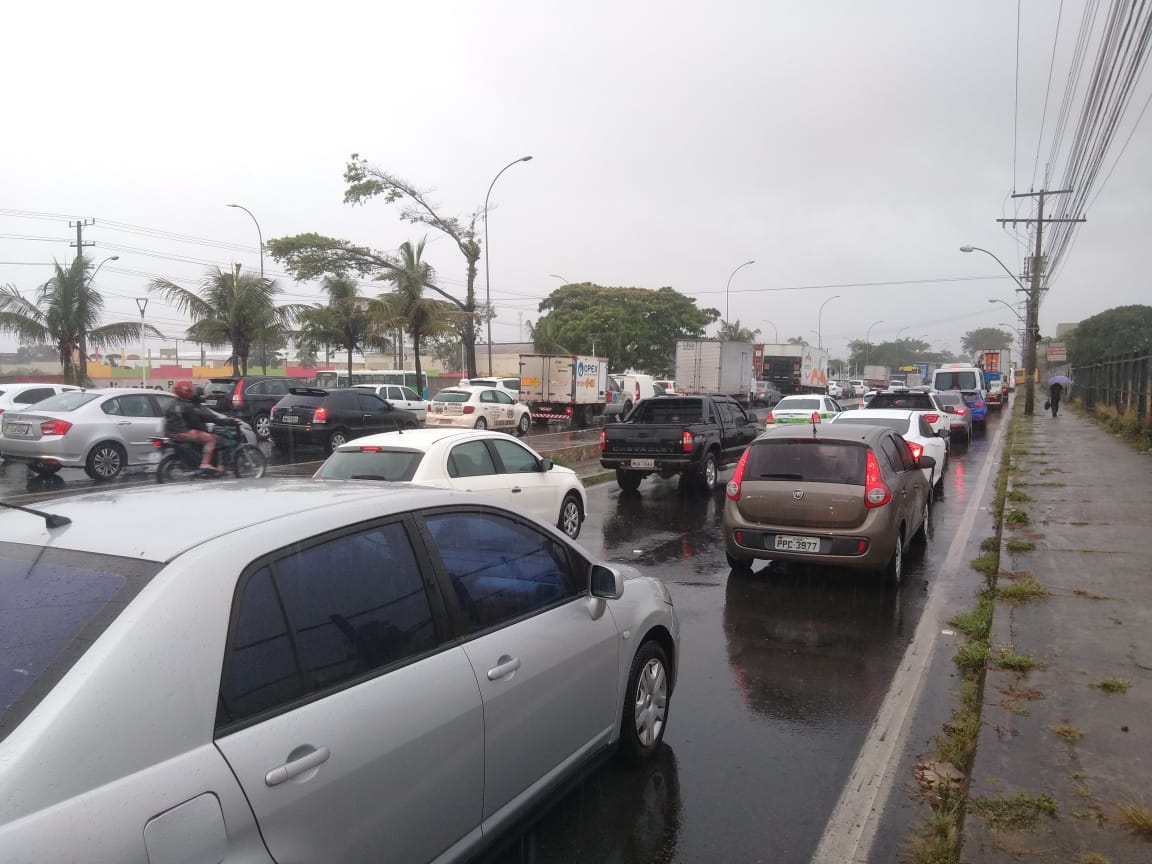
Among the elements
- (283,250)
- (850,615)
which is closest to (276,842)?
(850,615)

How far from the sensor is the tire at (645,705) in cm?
409

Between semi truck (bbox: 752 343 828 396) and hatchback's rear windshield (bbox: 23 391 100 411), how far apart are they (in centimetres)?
4251

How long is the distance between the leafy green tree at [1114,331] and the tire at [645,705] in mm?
66949

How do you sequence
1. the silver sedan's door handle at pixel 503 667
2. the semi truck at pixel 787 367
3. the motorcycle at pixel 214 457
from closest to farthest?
1. the silver sedan's door handle at pixel 503 667
2. the motorcycle at pixel 214 457
3. the semi truck at pixel 787 367

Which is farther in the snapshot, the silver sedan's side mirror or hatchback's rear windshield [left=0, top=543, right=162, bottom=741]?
the silver sedan's side mirror

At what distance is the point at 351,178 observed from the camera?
43469 millimetres

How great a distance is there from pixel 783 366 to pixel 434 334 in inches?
1025

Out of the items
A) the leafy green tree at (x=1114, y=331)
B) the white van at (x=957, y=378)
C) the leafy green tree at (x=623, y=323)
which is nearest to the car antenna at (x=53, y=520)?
the white van at (x=957, y=378)

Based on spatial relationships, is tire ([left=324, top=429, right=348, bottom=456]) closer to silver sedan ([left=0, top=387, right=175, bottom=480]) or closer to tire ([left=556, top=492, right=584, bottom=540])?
silver sedan ([left=0, top=387, right=175, bottom=480])

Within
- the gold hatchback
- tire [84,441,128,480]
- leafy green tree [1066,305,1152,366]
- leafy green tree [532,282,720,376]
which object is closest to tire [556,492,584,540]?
the gold hatchback

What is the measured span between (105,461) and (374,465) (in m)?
8.36

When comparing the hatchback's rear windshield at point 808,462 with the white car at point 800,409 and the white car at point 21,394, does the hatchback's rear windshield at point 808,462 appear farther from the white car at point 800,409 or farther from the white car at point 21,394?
the white car at point 21,394

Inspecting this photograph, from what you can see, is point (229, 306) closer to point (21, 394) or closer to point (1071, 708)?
point (21, 394)

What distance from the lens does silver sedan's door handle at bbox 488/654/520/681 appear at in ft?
9.81
